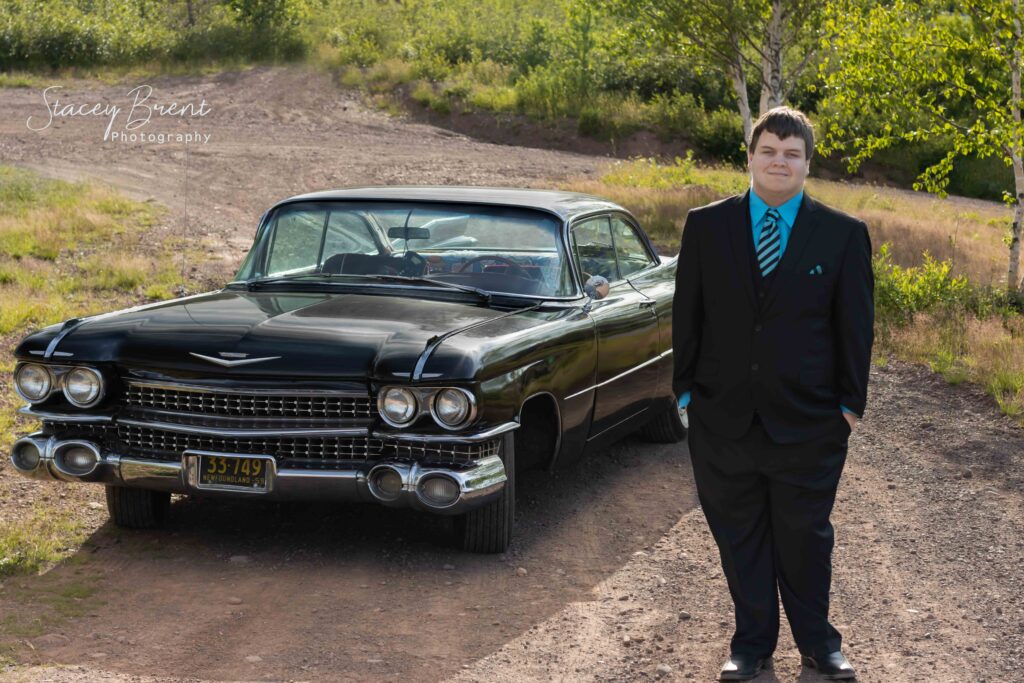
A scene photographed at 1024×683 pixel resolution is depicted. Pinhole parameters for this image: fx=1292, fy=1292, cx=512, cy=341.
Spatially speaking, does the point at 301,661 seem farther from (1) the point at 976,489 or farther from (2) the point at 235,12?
(2) the point at 235,12

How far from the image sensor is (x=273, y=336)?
5566mm

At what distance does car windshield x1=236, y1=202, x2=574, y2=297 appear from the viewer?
664cm

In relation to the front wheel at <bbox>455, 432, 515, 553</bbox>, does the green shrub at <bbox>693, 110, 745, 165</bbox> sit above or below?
below

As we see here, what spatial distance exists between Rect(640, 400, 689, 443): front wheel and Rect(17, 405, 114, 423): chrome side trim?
3450mm

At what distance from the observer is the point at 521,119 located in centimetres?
3347

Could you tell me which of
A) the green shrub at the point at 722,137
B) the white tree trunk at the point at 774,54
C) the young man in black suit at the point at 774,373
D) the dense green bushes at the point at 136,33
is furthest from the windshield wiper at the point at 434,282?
the dense green bushes at the point at 136,33

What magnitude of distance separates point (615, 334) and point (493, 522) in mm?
1424

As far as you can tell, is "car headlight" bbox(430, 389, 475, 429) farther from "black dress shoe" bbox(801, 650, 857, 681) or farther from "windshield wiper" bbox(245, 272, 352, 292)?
"black dress shoe" bbox(801, 650, 857, 681)

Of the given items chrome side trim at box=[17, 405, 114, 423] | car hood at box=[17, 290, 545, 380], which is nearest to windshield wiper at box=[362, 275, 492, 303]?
car hood at box=[17, 290, 545, 380]

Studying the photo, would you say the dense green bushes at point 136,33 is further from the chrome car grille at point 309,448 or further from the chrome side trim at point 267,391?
the chrome side trim at point 267,391

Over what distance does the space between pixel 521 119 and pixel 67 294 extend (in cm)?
2217

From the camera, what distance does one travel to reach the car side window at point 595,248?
694cm

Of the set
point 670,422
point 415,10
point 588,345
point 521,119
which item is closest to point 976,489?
→ point 670,422

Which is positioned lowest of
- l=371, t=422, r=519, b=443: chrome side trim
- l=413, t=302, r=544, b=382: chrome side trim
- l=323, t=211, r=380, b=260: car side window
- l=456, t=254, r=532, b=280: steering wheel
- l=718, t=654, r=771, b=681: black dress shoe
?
l=718, t=654, r=771, b=681: black dress shoe
